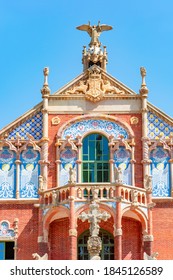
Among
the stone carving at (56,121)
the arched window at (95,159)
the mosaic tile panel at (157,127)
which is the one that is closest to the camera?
the arched window at (95,159)

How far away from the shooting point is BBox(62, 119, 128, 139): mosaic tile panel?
4625 cm

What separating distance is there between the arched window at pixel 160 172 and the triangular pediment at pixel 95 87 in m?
3.26

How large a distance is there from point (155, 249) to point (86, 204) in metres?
3.90

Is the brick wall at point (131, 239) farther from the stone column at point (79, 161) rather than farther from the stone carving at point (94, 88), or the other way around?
the stone carving at point (94, 88)

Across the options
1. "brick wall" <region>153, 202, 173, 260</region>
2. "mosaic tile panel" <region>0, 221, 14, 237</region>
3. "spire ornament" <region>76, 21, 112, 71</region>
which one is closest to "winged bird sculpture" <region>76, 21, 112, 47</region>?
"spire ornament" <region>76, 21, 112, 71</region>

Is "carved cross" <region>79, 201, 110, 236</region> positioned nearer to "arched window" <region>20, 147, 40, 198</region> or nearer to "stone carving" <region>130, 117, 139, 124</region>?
"arched window" <region>20, 147, 40, 198</region>

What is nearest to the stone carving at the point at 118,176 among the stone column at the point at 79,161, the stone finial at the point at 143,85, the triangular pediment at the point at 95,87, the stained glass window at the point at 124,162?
the stained glass window at the point at 124,162

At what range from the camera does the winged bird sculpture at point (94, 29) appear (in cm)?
4912

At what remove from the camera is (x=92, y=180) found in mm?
45469

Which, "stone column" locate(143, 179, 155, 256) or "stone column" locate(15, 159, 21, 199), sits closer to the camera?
"stone column" locate(143, 179, 155, 256)

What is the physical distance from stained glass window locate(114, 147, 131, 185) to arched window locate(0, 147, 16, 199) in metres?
4.89
